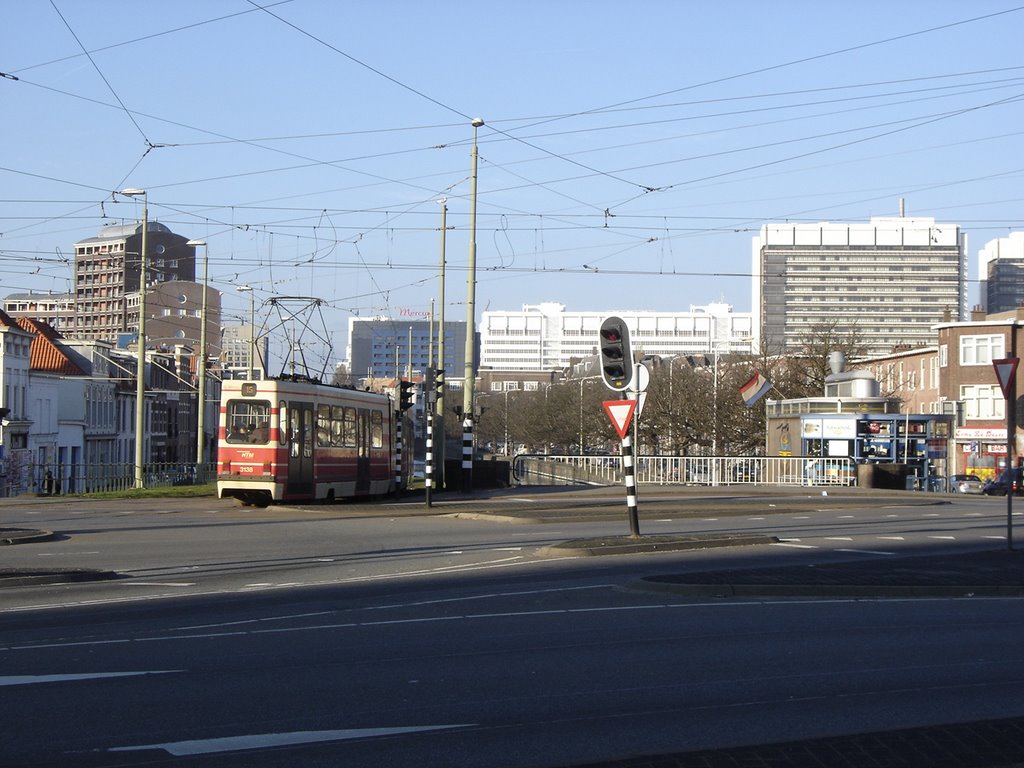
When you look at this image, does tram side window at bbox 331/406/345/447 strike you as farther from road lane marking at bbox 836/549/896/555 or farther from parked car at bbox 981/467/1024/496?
parked car at bbox 981/467/1024/496

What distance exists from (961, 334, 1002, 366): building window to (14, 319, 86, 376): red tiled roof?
5592cm

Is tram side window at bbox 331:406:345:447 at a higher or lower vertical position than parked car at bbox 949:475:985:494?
higher

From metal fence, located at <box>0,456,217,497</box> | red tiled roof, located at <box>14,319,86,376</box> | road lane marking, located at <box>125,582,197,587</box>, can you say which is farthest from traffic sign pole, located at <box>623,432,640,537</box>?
red tiled roof, located at <box>14,319,86,376</box>

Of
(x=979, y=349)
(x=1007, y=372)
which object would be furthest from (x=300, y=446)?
(x=979, y=349)

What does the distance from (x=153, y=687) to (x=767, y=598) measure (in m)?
7.52

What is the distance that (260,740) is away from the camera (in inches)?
280

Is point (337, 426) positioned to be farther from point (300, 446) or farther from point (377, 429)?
point (377, 429)

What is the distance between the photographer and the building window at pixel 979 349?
2862 inches

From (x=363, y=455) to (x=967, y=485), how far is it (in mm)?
39579

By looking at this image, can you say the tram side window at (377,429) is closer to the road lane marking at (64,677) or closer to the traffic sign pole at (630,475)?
the traffic sign pole at (630,475)

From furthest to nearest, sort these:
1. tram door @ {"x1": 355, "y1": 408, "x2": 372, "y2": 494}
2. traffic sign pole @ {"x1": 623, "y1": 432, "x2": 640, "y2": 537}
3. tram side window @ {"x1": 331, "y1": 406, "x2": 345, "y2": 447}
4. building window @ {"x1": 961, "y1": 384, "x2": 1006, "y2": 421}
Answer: building window @ {"x1": 961, "y1": 384, "x2": 1006, "y2": 421}
tram door @ {"x1": 355, "y1": 408, "x2": 372, "y2": 494}
tram side window @ {"x1": 331, "y1": 406, "x2": 345, "y2": 447}
traffic sign pole @ {"x1": 623, "y1": 432, "x2": 640, "y2": 537}

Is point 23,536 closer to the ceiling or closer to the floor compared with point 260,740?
closer to the floor

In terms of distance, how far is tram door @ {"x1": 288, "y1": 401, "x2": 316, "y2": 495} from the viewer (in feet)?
104

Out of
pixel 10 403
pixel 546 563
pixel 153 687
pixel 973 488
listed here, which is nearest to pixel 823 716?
pixel 153 687
